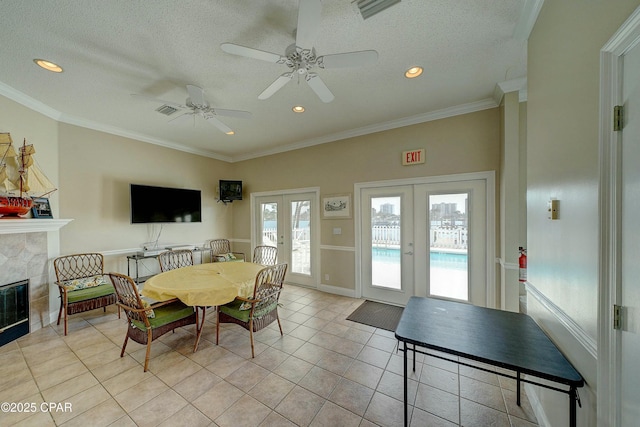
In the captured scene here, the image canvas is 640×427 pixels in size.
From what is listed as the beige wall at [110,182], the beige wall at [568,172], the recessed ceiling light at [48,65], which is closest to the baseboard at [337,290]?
the beige wall at [568,172]

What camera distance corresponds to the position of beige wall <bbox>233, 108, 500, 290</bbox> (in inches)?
121

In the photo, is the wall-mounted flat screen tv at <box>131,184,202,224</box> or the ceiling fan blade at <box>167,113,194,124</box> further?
the wall-mounted flat screen tv at <box>131,184,202,224</box>

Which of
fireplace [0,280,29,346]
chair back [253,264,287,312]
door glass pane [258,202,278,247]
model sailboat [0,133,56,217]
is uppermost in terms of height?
model sailboat [0,133,56,217]

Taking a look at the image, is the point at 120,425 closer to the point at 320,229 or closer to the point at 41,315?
the point at 41,315

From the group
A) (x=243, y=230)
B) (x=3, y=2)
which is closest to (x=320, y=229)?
(x=243, y=230)

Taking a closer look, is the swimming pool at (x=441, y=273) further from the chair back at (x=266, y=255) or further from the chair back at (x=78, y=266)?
the chair back at (x=78, y=266)

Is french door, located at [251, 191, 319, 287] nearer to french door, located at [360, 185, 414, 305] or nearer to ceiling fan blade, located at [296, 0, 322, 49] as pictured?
french door, located at [360, 185, 414, 305]

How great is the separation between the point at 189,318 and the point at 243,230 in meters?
3.19

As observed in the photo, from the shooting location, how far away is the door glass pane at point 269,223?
5.09m

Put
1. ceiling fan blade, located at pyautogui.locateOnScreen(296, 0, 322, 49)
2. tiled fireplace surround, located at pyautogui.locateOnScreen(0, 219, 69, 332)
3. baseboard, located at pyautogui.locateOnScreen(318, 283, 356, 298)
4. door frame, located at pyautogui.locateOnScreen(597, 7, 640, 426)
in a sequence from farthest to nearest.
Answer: baseboard, located at pyautogui.locateOnScreen(318, 283, 356, 298), tiled fireplace surround, located at pyautogui.locateOnScreen(0, 219, 69, 332), ceiling fan blade, located at pyautogui.locateOnScreen(296, 0, 322, 49), door frame, located at pyautogui.locateOnScreen(597, 7, 640, 426)

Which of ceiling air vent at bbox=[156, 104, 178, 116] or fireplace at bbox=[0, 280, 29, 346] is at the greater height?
ceiling air vent at bbox=[156, 104, 178, 116]

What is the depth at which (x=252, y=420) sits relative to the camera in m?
Result: 1.65

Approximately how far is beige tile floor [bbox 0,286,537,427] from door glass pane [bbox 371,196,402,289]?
1.10m

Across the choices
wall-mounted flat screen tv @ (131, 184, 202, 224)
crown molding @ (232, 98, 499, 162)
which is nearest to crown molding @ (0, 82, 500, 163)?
crown molding @ (232, 98, 499, 162)
